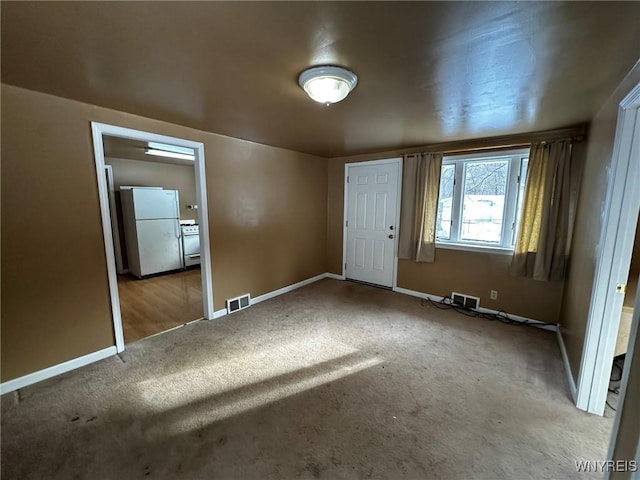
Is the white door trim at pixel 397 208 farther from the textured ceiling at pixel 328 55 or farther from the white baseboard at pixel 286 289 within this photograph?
the textured ceiling at pixel 328 55

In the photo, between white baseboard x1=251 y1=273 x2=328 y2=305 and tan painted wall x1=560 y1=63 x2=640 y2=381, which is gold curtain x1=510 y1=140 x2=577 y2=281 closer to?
tan painted wall x1=560 y1=63 x2=640 y2=381

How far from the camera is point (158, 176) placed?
5.52m

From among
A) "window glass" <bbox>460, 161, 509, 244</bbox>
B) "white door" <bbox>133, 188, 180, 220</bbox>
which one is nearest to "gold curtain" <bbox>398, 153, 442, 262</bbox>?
"window glass" <bbox>460, 161, 509, 244</bbox>

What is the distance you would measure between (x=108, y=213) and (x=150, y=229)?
271 cm

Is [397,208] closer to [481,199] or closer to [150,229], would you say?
[481,199]

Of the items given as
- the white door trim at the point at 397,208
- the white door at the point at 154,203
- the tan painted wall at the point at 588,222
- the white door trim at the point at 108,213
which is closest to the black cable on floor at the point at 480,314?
the tan painted wall at the point at 588,222

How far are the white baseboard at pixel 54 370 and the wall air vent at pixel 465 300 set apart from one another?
4049 mm

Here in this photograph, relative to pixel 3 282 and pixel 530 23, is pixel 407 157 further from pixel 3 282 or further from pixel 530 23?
pixel 3 282

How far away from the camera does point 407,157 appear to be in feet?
12.9

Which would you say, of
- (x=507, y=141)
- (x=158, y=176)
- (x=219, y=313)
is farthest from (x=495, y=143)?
(x=158, y=176)

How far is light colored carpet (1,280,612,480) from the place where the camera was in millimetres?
1494

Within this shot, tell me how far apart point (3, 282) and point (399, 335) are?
3434 millimetres

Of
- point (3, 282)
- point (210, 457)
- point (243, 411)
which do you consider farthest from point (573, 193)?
point (3, 282)

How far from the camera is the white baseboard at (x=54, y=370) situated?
203 cm
